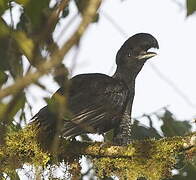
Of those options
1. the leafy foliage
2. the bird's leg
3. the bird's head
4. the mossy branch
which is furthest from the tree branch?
the bird's head

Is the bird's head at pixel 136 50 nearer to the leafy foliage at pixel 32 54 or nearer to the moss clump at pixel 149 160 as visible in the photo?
the leafy foliage at pixel 32 54

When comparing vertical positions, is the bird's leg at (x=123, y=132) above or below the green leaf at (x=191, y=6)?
above

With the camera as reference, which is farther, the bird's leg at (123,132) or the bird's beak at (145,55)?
the bird's beak at (145,55)

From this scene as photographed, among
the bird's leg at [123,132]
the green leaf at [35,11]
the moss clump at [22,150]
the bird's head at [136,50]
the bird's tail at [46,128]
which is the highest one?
the bird's head at [136,50]

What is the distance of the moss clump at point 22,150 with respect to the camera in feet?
12.2

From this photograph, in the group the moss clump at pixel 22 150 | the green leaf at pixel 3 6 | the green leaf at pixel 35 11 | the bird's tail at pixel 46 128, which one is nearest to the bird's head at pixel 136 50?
the bird's tail at pixel 46 128

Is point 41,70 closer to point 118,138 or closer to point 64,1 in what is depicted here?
point 64,1

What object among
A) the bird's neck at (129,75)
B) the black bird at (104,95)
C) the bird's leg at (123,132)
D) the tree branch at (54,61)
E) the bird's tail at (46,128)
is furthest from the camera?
the bird's neck at (129,75)

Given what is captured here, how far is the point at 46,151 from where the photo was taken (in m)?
3.80

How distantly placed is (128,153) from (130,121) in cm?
123

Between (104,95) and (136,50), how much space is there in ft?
2.87

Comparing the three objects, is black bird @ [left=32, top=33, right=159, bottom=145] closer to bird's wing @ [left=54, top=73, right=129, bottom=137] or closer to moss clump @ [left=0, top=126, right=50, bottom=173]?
bird's wing @ [left=54, top=73, right=129, bottom=137]

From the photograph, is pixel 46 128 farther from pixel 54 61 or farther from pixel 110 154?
pixel 54 61

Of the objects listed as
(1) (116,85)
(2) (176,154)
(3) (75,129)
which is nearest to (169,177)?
(2) (176,154)
